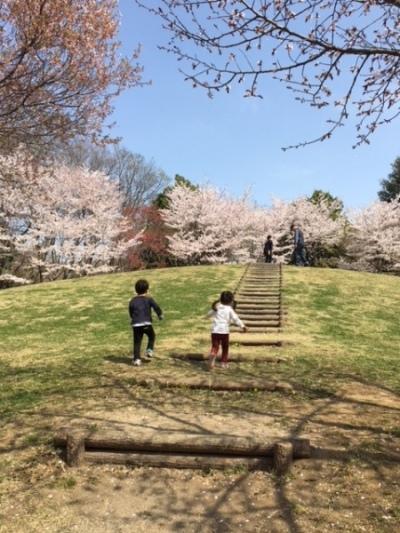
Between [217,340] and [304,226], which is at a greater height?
[304,226]

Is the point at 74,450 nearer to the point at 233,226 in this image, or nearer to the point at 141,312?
the point at 141,312

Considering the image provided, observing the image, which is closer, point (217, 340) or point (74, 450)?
point (74, 450)

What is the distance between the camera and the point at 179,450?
457cm

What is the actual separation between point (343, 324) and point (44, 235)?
885 inches

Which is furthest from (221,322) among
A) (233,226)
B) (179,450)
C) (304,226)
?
(304,226)

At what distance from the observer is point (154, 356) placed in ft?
31.0

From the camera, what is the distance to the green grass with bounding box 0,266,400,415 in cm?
799

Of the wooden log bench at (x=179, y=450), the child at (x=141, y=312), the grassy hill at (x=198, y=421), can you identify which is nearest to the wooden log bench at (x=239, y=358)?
the grassy hill at (x=198, y=421)

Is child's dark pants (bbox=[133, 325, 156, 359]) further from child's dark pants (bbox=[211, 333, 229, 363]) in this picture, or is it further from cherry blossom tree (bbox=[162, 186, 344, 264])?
cherry blossom tree (bbox=[162, 186, 344, 264])

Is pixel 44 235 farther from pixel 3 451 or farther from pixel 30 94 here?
pixel 3 451

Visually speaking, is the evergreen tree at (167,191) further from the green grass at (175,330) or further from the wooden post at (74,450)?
the wooden post at (74,450)

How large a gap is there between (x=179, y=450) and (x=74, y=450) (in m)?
1.01

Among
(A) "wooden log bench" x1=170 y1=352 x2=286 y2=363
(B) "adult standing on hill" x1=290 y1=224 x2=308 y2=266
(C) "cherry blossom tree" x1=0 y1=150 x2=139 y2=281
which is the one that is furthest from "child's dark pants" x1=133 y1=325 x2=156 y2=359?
(C) "cherry blossom tree" x1=0 y1=150 x2=139 y2=281

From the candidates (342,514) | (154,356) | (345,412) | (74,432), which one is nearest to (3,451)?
(74,432)
